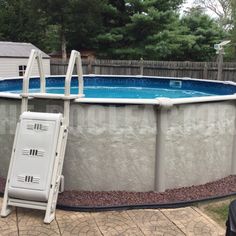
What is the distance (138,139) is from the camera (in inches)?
156

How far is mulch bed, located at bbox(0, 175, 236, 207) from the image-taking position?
3795 millimetres

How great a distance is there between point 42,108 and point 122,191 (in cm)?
135

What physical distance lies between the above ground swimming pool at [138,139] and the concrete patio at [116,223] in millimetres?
496

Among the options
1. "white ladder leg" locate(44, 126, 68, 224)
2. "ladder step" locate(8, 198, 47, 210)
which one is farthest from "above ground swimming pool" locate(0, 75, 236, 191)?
"ladder step" locate(8, 198, 47, 210)

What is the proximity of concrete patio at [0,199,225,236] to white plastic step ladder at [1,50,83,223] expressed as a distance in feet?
0.42

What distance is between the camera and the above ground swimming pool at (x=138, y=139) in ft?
12.8

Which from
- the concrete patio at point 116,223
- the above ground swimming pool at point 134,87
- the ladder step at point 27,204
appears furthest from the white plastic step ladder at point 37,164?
the above ground swimming pool at point 134,87

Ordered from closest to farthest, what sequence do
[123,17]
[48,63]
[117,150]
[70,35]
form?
1. [117,150]
2. [48,63]
3. [123,17]
4. [70,35]

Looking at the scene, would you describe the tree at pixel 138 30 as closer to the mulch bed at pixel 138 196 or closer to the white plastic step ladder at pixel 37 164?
Result: the mulch bed at pixel 138 196

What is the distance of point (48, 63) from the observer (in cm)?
1692

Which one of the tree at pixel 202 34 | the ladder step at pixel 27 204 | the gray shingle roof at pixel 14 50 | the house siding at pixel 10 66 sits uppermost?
the tree at pixel 202 34

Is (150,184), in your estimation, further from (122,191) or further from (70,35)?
(70,35)

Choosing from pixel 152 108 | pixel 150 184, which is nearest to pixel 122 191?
pixel 150 184

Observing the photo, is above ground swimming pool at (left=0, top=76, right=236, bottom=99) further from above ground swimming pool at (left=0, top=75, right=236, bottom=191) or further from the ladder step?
the ladder step
